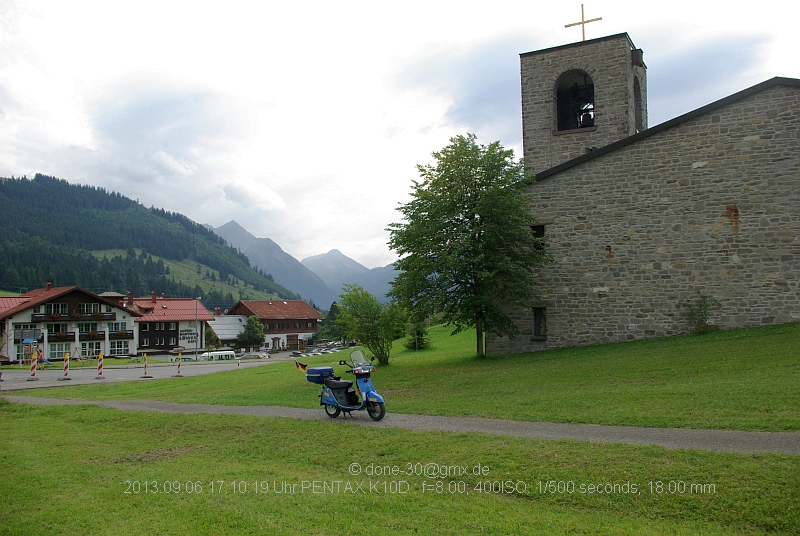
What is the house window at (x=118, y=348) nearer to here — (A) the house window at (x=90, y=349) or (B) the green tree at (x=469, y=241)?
(A) the house window at (x=90, y=349)

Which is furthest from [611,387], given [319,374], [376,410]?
[319,374]

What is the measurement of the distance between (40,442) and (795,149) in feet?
73.2

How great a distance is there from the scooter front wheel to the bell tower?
61.0 feet

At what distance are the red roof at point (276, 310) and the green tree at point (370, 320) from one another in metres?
78.1

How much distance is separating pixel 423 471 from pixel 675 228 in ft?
54.7

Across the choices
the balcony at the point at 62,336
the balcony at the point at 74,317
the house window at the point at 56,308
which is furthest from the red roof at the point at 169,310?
the house window at the point at 56,308

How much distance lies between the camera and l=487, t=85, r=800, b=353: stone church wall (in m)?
18.7

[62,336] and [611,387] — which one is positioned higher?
[611,387]

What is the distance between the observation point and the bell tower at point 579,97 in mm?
25500

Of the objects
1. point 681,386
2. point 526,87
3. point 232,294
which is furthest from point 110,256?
point 681,386

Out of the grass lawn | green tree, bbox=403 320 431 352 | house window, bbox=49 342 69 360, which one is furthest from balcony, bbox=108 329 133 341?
the grass lawn

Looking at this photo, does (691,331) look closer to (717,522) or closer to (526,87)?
(526,87)

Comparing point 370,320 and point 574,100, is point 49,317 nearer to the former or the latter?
point 370,320

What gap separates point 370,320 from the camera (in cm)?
2456
